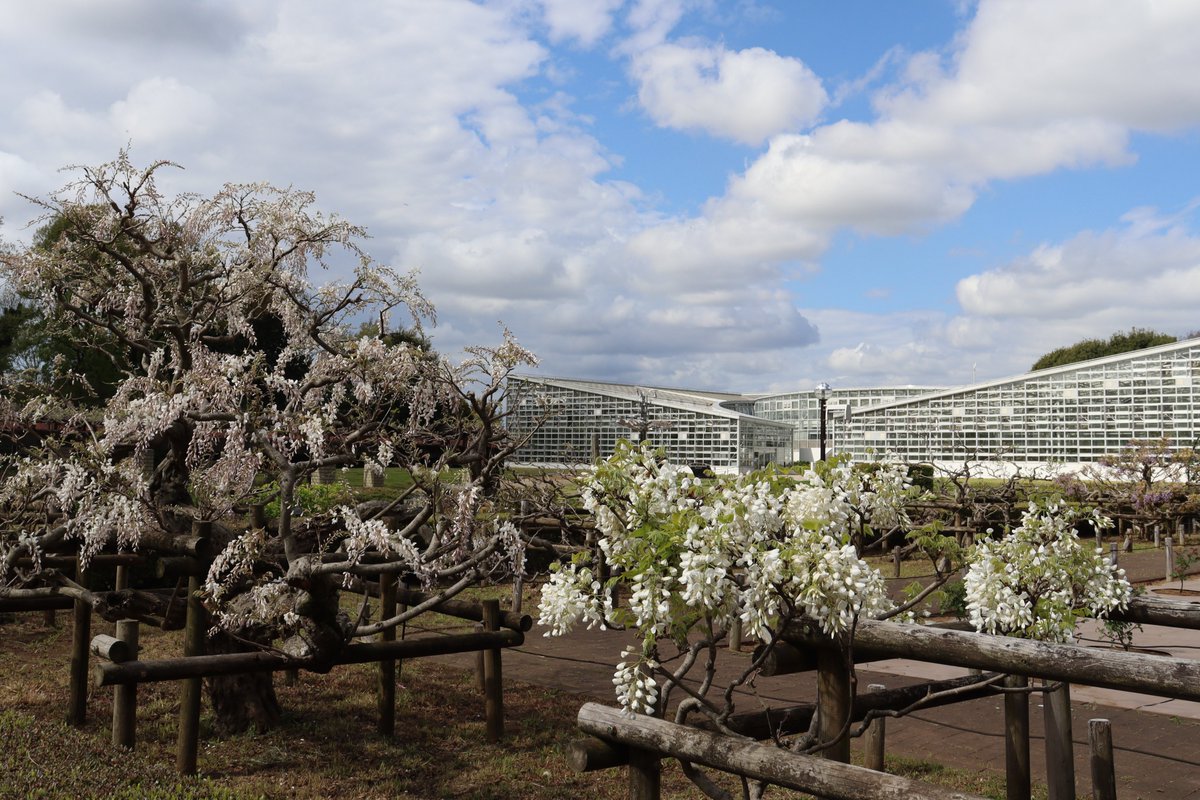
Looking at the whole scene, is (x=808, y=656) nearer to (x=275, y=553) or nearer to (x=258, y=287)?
(x=275, y=553)

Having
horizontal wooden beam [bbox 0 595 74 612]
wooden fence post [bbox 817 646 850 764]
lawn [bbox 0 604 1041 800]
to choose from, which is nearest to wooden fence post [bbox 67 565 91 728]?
lawn [bbox 0 604 1041 800]

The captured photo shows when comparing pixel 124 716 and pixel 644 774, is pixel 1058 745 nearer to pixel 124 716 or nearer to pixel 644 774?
pixel 644 774

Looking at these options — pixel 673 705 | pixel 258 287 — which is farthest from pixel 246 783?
pixel 258 287

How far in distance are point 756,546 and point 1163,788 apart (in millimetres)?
4411

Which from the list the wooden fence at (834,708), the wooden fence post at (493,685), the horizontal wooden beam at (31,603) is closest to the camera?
the wooden fence at (834,708)

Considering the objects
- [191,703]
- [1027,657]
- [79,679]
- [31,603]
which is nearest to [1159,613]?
[1027,657]

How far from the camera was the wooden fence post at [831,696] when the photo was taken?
3.03 metres

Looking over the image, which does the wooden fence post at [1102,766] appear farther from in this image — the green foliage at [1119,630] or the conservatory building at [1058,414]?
the conservatory building at [1058,414]

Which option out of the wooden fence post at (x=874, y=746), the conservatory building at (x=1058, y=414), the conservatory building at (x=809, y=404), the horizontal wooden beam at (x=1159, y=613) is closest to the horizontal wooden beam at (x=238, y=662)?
the wooden fence post at (x=874, y=746)

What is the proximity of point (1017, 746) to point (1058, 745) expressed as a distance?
0.72 feet

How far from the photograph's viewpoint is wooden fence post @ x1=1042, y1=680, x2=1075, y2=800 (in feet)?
13.9

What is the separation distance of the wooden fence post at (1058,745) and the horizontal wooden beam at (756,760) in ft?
6.62

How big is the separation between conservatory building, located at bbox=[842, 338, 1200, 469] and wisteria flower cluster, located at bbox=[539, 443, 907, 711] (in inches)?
1291

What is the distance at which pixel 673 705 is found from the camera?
7777mm
